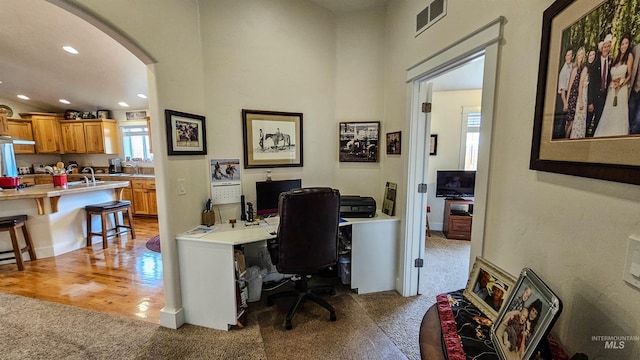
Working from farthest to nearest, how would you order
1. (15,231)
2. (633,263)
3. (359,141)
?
(15,231) → (359,141) → (633,263)

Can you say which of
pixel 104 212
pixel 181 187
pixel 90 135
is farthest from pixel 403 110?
pixel 90 135

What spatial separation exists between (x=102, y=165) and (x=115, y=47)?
166 inches

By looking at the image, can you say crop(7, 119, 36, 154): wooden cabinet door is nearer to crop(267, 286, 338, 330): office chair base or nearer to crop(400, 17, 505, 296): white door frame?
crop(267, 286, 338, 330): office chair base

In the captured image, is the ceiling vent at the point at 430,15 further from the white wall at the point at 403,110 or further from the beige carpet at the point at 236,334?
the beige carpet at the point at 236,334

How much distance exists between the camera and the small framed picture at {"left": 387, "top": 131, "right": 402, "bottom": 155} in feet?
8.41

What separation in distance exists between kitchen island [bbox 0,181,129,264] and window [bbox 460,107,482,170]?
612 centimetres

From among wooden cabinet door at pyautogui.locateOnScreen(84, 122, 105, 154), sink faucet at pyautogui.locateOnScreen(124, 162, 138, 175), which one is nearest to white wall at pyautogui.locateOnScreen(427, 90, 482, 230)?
sink faucet at pyautogui.locateOnScreen(124, 162, 138, 175)

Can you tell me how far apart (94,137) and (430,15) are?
24.1 ft

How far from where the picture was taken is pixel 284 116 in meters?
2.77

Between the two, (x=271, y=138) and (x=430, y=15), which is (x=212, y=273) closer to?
(x=271, y=138)

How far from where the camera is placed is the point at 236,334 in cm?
207

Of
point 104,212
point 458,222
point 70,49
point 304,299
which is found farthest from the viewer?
point 458,222

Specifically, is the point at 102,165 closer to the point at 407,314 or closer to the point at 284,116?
the point at 284,116

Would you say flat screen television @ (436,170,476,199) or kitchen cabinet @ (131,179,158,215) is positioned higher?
flat screen television @ (436,170,476,199)
